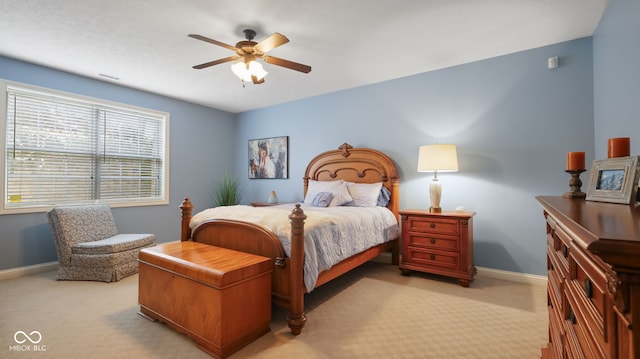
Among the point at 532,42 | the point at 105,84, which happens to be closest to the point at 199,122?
the point at 105,84

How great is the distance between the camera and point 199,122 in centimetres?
530

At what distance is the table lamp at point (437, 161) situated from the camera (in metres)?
3.21

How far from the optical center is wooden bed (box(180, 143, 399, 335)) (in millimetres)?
2139

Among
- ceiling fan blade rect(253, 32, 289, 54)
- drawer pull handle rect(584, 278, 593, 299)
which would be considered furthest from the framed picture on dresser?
ceiling fan blade rect(253, 32, 289, 54)

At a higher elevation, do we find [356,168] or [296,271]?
[356,168]

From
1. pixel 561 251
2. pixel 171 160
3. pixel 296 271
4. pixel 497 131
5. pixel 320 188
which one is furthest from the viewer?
pixel 171 160

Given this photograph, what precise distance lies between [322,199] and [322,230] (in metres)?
1.42

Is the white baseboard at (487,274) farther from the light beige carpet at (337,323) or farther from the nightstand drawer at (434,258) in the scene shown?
the nightstand drawer at (434,258)

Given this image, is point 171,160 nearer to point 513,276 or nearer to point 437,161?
point 437,161

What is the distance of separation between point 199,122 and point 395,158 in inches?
141

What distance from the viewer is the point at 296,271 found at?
2135mm

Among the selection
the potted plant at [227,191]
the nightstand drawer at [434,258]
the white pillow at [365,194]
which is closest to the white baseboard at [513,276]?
the nightstand drawer at [434,258]

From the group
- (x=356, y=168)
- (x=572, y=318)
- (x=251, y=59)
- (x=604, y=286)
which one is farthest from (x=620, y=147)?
(x=356, y=168)

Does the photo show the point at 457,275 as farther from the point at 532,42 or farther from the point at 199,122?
the point at 199,122
